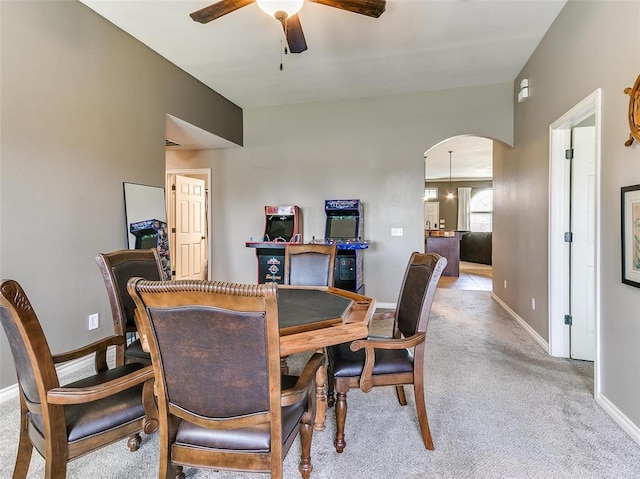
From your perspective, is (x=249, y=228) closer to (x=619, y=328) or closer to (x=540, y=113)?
(x=540, y=113)

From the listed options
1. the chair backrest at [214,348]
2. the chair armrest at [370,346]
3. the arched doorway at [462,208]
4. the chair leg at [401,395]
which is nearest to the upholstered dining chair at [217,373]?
the chair backrest at [214,348]

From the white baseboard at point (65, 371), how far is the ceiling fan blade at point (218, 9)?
281 cm

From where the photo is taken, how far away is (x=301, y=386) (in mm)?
1214

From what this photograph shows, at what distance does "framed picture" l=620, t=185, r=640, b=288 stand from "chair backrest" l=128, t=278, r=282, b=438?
2073mm

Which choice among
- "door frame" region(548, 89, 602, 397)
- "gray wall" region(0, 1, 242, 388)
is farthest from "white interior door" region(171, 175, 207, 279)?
"door frame" region(548, 89, 602, 397)

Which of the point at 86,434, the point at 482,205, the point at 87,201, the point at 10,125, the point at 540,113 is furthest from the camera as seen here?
the point at 482,205

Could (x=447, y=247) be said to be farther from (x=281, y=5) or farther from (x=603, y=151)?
(x=281, y=5)

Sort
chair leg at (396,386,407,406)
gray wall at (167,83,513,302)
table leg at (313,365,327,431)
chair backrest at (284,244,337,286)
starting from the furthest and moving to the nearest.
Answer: gray wall at (167,83,513,302)
chair backrest at (284,244,337,286)
chair leg at (396,386,407,406)
table leg at (313,365,327,431)

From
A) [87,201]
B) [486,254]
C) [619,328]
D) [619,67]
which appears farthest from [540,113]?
[486,254]

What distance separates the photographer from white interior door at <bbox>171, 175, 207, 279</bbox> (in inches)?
225

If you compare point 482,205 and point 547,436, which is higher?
point 482,205

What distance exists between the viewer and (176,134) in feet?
15.0

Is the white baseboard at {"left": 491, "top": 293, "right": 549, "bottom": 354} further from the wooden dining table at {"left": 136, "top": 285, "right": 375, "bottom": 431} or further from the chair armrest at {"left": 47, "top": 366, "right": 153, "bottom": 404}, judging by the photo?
the chair armrest at {"left": 47, "top": 366, "right": 153, "bottom": 404}

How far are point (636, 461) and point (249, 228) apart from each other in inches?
182
